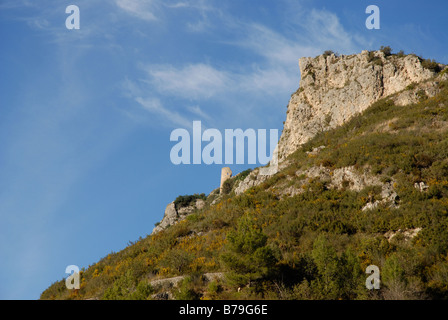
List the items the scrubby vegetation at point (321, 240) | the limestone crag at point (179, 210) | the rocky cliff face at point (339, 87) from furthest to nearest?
the limestone crag at point (179, 210), the rocky cliff face at point (339, 87), the scrubby vegetation at point (321, 240)

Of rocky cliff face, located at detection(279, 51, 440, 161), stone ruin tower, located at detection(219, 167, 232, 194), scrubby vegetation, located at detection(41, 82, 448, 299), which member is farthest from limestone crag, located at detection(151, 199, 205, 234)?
scrubby vegetation, located at detection(41, 82, 448, 299)

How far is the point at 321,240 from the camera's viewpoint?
54.9 ft

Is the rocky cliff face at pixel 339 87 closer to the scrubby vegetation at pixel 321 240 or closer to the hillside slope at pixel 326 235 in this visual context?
the hillside slope at pixel 326 235

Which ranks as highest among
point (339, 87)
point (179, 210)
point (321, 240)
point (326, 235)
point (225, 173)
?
point (339, 87)

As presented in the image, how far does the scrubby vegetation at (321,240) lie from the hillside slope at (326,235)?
67mm

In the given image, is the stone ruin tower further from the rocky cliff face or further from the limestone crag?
the rocky cliff face

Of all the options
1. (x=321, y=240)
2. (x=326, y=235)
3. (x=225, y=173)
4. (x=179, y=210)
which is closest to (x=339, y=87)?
(x=179, y=210)

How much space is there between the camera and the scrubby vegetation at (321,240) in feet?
49.8

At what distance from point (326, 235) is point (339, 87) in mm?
36368

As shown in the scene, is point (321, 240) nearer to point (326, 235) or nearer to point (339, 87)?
point (326, 235)

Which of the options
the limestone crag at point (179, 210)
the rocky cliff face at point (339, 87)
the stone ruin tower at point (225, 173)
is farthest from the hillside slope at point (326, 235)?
the stone ruin tower at point (225, 173)
